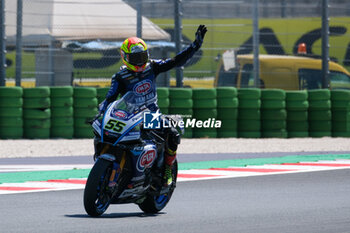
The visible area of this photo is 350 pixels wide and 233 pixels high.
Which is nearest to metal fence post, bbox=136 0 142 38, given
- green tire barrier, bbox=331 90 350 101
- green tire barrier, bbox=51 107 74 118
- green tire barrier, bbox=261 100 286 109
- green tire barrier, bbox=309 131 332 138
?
green tire barrier, bbox=51 107 74 118

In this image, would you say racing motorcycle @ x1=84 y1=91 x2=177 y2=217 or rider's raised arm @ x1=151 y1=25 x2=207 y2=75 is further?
rider's raised arm @ x1=151 y1=25 x2=207 y2=75

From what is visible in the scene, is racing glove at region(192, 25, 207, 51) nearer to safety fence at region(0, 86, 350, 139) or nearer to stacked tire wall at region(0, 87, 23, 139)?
safety fence at region(0, 86, 350, 139)

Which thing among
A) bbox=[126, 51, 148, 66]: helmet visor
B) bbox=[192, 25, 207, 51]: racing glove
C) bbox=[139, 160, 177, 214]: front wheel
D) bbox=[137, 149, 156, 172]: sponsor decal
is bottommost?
bbox=[139, 160, 177, 214]: front wheel

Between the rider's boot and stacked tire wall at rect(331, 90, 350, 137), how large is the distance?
Answer: 32.9 ft

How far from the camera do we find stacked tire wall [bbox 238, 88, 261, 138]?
16625 mm

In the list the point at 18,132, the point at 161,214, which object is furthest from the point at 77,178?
the point at 18,132

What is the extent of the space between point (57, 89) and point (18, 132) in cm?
103

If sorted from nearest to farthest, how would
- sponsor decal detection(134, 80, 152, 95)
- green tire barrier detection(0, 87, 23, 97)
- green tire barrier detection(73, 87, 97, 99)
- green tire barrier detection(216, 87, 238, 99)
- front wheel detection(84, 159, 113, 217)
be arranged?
front wheel detection(84, 159, 113, 217) < sponsor decal detection(134, 80, 152, 95) < green tire barrier detection(0, 87, 23, 97) < green tire barrier detection(73, 87, 97, 99) < green tire barrier detection(216, 87, 238, 99)

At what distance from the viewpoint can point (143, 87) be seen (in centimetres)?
734

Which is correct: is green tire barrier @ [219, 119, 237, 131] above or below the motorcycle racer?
below

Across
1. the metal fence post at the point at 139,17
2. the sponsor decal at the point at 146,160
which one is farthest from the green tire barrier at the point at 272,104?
the sponsor decal at the point at 146,160

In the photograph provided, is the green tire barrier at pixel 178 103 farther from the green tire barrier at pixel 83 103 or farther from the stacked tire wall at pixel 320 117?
the stacked tire wall at pixel 320 117

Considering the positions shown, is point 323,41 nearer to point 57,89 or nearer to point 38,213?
point 57,89

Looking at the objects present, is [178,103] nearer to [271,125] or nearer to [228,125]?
[228,125]
